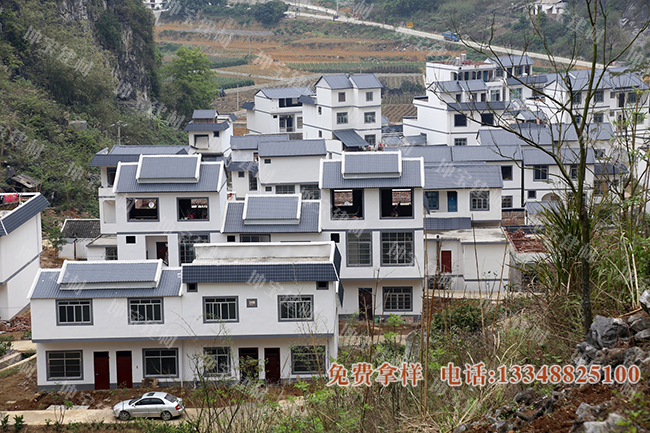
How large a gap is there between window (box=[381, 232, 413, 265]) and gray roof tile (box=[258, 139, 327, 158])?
255 inches

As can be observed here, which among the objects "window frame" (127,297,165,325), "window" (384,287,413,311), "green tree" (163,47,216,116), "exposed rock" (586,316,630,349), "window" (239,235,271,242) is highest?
"green tree" (163,47,216,116)

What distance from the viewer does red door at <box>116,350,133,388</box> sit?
50.5 feet

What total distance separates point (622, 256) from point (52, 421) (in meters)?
10.7

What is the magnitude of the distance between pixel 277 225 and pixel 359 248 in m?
2.21

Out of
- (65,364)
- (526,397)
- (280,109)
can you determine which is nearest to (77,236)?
(65,364)

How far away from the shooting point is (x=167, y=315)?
15.1 metres

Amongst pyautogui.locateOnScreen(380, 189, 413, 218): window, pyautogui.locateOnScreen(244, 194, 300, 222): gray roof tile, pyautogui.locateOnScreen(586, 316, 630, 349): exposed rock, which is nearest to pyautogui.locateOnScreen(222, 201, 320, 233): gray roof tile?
pyautogui.locateOnScreen(244, 194, 300, 222): gray roof tile

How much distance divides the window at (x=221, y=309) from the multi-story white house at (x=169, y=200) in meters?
3.96

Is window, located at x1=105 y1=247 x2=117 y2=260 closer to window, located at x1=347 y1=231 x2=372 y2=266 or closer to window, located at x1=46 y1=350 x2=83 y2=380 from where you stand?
window, located at x1=46 y1=350 x2=83 y2=380

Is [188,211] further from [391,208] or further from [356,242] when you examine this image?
[391,208]

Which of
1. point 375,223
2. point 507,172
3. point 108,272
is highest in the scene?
point 507,172

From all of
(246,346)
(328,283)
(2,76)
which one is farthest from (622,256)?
(2,76)

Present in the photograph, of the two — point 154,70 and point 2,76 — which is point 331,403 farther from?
point 154,70

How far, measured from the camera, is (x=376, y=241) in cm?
1873
